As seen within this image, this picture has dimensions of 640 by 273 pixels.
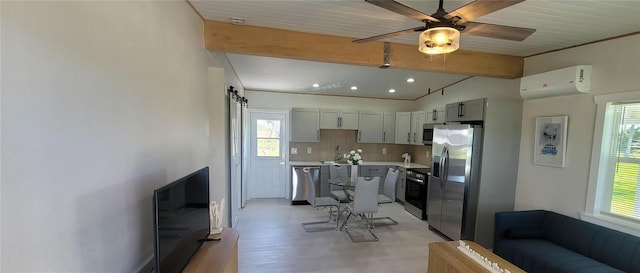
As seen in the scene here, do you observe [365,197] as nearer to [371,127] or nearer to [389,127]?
[371,127]

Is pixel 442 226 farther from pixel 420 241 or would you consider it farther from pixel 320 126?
pixel 320 126

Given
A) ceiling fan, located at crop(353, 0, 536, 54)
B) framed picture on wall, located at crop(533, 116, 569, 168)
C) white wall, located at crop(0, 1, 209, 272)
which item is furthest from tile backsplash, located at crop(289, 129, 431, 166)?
white wall, located at crop(0, 1, 209, 272)

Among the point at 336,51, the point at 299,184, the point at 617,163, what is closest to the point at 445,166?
the point at 617,163

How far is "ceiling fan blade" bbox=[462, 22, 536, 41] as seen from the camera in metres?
1.72

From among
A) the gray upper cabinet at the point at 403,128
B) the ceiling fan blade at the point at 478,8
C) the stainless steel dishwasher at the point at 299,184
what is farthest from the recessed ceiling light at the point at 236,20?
the gray upper cabinet at the point at 403,128

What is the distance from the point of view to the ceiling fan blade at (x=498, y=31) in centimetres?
172

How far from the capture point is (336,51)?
273 centimetres

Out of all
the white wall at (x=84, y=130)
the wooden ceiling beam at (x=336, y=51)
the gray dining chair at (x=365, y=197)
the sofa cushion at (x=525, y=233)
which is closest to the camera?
the white wall at (x=84, y=130)

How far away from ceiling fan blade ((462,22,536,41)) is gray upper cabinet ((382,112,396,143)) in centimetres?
399

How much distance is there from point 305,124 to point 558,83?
4.06 meters

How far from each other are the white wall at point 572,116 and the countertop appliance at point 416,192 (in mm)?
1401

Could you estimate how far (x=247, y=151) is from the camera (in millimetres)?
5352

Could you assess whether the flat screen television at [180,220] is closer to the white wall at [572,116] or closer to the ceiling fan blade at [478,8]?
the ceiling fan blade at [478,8]

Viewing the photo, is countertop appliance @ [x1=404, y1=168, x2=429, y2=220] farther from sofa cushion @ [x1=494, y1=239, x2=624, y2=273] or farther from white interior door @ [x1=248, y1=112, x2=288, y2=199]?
white interior door @ [x1=248, y1=112, x2=288, y2=199]
